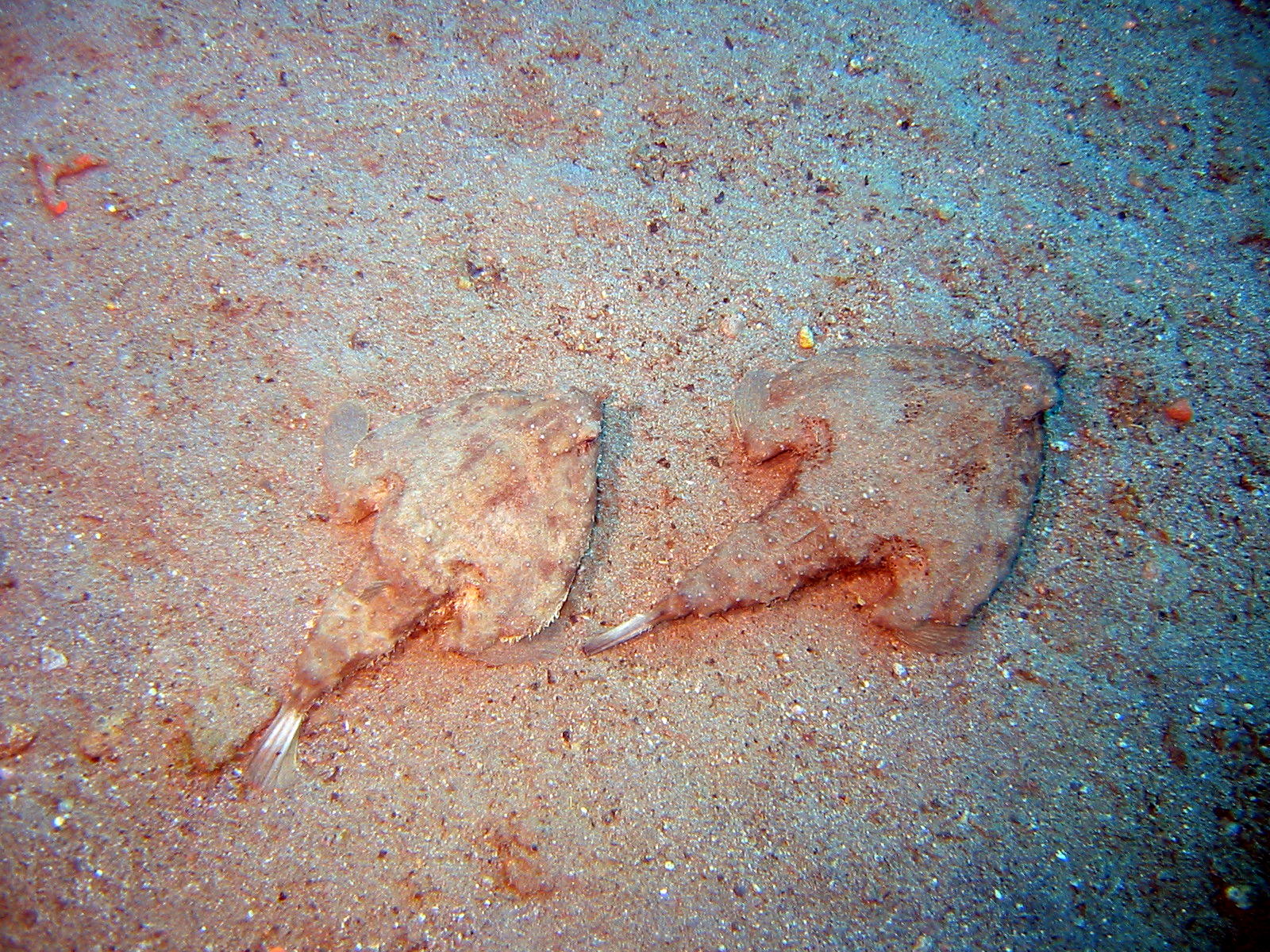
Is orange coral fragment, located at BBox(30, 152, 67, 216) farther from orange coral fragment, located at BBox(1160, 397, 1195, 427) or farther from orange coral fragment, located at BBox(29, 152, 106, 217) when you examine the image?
orange coral fragment, located at BBox(1160, 397, 1195, 427)

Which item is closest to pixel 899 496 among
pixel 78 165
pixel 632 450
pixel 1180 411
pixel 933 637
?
pixel 933 637

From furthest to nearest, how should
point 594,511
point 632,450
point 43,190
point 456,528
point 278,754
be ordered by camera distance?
point 43,190 < point 632,450 < point 594,511 < point 456,528 < point 278,754

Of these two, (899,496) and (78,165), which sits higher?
(78,165)

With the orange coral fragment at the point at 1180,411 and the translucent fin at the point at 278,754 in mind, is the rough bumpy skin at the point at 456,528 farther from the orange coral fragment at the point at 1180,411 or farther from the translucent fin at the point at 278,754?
the orange coral fragment at the point at 1180,411

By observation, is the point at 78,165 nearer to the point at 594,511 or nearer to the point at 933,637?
the point at 594,511

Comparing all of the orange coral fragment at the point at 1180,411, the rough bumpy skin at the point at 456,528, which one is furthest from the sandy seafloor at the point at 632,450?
the rough bumpy skin at the point at 456,528

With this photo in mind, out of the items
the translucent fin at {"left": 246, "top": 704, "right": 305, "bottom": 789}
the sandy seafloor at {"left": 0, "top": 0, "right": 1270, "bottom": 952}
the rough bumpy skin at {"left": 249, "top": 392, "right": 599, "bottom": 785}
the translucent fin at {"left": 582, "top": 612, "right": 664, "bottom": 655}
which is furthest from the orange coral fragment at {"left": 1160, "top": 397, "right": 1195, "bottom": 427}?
the translucent fin at {"left": 246, "top": 704, "right": 305, "bottom": 789}
